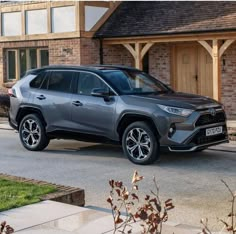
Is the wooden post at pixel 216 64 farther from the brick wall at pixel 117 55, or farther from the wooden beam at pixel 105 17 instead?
the wooden beam at pixel 105 17

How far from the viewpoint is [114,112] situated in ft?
34.2

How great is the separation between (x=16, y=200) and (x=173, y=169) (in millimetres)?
3589

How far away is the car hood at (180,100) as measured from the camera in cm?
991

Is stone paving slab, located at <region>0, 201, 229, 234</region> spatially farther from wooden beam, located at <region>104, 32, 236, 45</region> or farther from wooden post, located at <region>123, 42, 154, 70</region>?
wooden post, located at <region>123, 42, 154, 70</region>

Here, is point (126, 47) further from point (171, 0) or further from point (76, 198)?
point (76, 198)

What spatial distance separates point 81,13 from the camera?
18.7 metres

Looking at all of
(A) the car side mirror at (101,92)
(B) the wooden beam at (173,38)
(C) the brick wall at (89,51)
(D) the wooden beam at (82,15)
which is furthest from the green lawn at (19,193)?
(D) the wooden beam at (82,15)

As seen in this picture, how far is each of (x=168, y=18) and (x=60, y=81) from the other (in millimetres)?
7228

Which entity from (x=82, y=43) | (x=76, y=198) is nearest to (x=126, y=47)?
(x=82, y=43)

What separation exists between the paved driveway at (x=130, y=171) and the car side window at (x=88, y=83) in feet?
4.20

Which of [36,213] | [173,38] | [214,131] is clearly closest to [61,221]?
[36,213]

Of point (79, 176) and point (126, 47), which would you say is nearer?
point (79, 176)

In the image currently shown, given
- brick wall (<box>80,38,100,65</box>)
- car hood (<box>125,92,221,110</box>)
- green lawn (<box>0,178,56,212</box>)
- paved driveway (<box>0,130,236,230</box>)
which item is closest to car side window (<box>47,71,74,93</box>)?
paved driveway (<box>0,130,236,230</box>)

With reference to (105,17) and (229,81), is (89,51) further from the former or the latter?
(229,81)
